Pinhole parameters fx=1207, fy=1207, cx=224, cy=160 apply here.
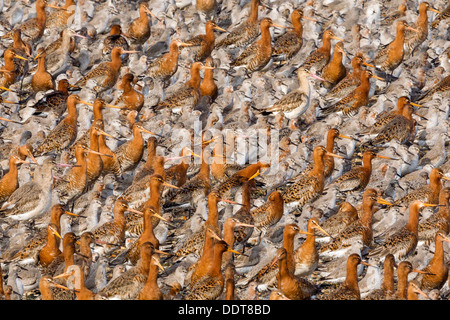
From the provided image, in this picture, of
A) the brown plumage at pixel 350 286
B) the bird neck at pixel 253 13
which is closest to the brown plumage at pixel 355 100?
the bird neck at pixel 253 13

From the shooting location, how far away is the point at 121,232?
56.7 ft

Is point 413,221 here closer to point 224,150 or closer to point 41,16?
point 224,150

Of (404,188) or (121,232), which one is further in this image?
(404,188)

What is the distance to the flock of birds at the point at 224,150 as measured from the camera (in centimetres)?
1614

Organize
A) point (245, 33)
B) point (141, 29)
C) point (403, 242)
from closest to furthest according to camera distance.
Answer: point (403, 242)
point (245, 33)
point (141, 29)

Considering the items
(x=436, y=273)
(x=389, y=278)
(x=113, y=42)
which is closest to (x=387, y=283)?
(x=389, y=278)

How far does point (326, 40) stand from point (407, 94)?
2.16 m

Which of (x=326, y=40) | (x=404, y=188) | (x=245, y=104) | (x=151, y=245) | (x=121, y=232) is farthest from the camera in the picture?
(x=326, y=40)

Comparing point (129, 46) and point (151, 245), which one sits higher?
point (151, 245)

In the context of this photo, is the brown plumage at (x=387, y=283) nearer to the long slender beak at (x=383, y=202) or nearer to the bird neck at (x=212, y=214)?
the long slender beak at (x=383, y=202)

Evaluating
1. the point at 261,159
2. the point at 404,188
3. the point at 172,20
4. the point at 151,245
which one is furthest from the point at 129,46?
the point at 151,245

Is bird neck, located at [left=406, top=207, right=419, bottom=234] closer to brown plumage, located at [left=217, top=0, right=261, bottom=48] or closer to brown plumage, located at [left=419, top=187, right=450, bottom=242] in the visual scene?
brown plumage, located at [left=419, top=187, right=450, bottom=242]

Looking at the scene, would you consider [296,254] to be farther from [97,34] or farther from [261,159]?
[97,34]

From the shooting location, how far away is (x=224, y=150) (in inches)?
776
